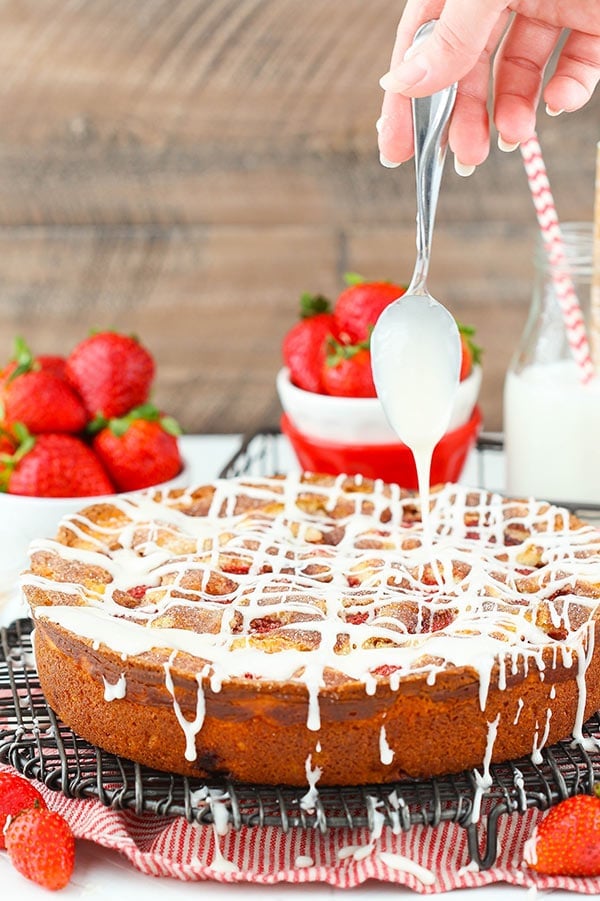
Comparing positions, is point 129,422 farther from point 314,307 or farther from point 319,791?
point 319,791

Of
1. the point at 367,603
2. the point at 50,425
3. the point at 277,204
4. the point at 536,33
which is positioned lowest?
the point at 367,603

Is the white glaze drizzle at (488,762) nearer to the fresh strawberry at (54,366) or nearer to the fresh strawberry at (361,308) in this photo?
the fresh strawberry at (361,308)

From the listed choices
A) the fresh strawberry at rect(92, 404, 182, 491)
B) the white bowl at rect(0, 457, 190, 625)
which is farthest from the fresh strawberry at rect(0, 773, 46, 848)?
the fresh strawberry at rect(92, 404, 182, 491)

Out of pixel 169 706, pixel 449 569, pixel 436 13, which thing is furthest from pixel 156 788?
pixel 436 13

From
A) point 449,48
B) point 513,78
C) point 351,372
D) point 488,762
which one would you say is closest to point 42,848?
point 488,762

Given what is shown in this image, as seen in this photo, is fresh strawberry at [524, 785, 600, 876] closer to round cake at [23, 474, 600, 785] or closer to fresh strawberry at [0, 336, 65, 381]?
round cake at [23, 474, 600, 785]

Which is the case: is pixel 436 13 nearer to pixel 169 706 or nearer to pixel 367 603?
pixel 367 603
